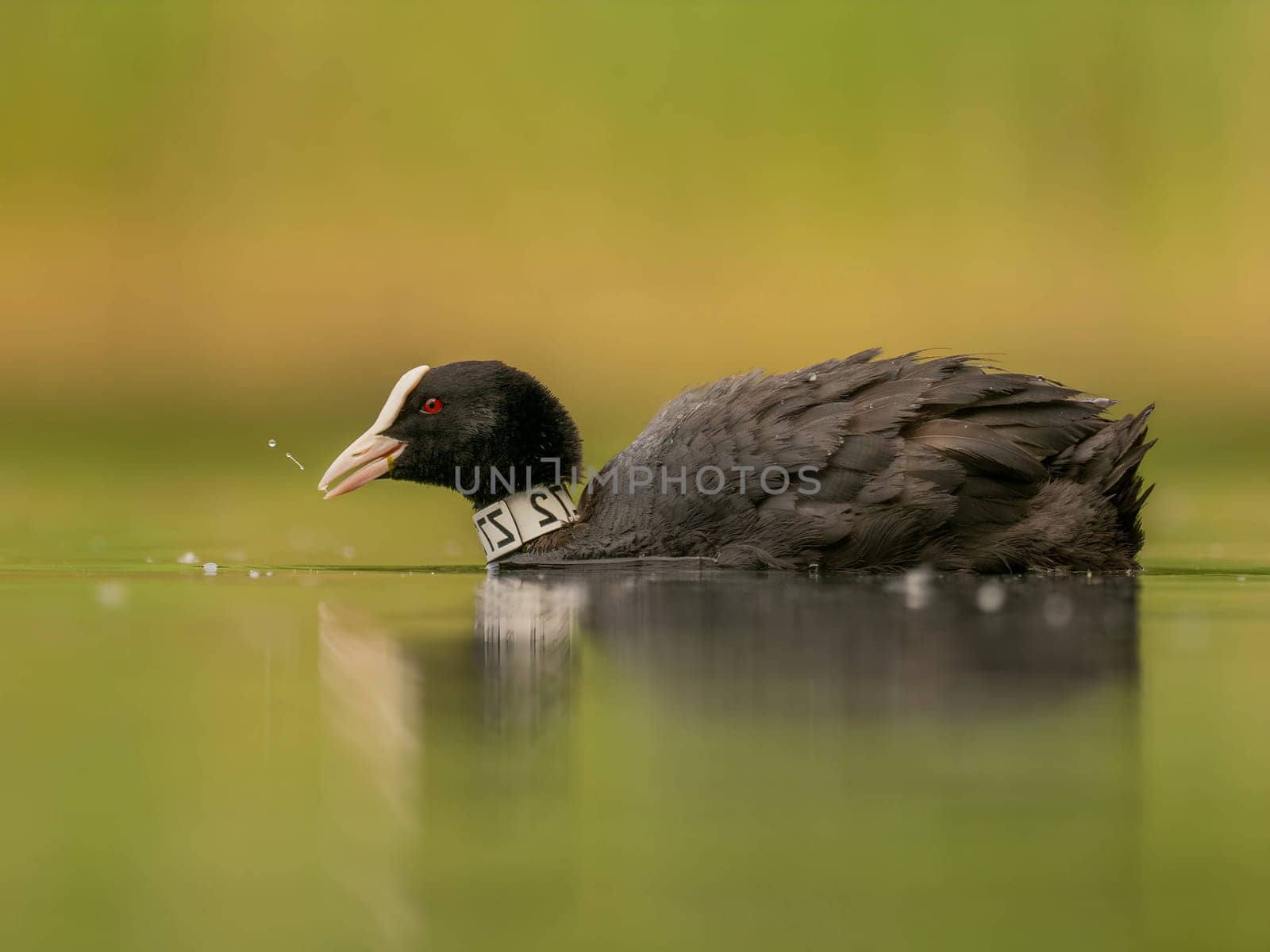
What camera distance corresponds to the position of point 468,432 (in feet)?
27.2

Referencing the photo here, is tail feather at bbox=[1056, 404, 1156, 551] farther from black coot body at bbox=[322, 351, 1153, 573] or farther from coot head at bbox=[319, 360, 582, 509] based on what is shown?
coot head at bbox=[319, 360, 582, 509]

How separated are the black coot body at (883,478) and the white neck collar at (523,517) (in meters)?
0.18

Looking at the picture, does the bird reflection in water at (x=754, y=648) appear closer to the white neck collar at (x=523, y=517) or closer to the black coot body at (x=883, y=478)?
the black coot body at (x=883, y=478)

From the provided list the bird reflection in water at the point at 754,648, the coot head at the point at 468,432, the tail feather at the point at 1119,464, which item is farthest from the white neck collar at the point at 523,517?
the tail feather at the point at 1119,464

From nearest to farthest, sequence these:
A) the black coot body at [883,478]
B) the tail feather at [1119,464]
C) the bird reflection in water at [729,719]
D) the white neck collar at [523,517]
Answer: the bird reflection in water at [729,719]
the black coot body at [883,478]
the tail feather at [1119,464]
the white neck collar at [523,517]

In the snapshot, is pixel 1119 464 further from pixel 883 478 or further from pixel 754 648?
pixel 754 648

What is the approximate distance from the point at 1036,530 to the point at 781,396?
53.9 inches

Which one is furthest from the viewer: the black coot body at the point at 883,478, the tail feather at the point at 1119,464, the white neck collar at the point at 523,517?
the white neck collar at the point at 523,517

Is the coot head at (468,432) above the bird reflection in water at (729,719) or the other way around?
above

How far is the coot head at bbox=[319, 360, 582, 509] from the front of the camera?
8289 mm

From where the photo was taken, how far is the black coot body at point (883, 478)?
7.38 m

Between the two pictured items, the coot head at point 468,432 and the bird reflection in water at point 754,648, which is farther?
the coot head at point 468,432

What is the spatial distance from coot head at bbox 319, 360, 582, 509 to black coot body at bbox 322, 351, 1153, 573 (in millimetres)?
514

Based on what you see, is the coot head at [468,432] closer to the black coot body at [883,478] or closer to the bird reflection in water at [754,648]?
the black coot body at [883,478]
